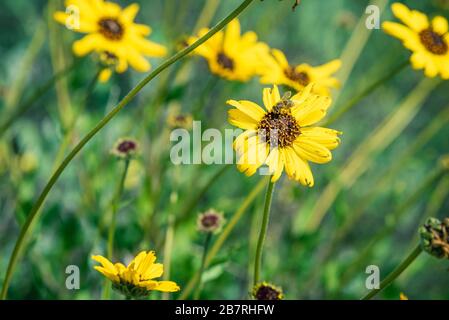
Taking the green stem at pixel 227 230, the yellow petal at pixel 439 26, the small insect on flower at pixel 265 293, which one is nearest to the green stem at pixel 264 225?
the small insect on flower at pixel 265 293

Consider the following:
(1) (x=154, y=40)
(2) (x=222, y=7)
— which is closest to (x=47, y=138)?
(1) (x=154, y=40)

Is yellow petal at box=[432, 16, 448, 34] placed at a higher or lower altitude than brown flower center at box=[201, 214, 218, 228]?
→ higher

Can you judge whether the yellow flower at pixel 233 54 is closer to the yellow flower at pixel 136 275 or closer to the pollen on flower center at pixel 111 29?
the pollen on flower center at pixel 111 29

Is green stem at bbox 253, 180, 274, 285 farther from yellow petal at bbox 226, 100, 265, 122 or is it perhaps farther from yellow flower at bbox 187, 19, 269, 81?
yellow flower at bbox 187, 19, 269, 81

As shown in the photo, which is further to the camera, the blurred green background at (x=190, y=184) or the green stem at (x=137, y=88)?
the blurred green background at (x=190, y=184)

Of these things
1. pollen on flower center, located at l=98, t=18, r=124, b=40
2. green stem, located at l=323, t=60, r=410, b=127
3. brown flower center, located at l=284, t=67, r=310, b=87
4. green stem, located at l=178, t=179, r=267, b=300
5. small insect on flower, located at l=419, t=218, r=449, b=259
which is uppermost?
pollen on flower center, located at l=98, t=18, r=124, b=40

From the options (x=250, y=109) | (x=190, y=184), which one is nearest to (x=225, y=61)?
(x=190, y=184)

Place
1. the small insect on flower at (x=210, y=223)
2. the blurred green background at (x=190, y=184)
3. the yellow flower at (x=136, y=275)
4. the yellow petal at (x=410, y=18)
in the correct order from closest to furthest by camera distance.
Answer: the yellow flower at (x=136, y=275)
the small insect on flower at (x=210, y=223)
the yellow petal at (x=410, y=18)
the blurred green background at (x=190, y=184)

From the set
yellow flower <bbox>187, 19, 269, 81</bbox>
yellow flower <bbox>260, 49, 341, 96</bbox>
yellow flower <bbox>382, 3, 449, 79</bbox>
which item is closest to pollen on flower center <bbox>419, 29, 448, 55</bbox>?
yellow flower <bbox>382, 3, 449, 79</bbox>
